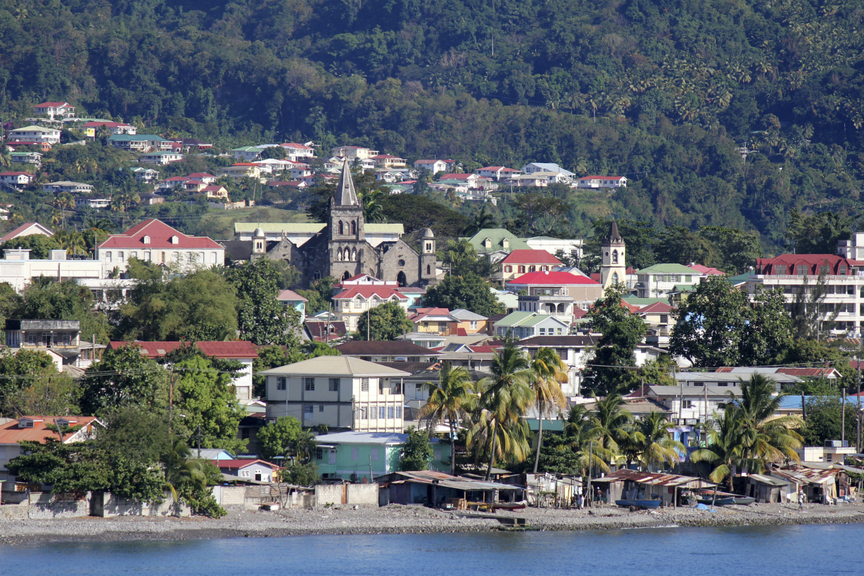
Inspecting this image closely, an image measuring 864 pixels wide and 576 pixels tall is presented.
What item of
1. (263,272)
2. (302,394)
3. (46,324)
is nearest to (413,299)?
(263,272)

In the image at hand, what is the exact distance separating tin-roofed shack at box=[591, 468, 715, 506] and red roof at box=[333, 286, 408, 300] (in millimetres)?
57759

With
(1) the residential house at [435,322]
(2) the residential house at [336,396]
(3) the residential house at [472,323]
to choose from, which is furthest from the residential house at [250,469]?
(3) the residential house at [472,323]

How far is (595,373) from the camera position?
75438 millimetres

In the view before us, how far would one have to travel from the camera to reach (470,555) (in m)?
48.3

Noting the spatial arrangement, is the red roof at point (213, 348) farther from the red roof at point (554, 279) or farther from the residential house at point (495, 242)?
the residential house at point (495, 242)

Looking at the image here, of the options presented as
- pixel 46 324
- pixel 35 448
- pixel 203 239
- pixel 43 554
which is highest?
pixel 203 239

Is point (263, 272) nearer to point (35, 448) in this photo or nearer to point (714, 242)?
point (35, 448)

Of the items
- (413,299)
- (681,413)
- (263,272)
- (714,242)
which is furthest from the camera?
(714,242)

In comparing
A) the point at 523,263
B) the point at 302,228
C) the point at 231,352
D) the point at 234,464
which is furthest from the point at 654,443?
the point at 302,228

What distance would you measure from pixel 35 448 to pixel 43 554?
367cm

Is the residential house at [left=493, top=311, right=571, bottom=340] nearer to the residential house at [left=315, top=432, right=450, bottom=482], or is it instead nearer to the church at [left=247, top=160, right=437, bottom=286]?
the church at [left=247, top=160, right=437, bottom=286]

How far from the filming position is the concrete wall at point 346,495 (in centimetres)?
5190

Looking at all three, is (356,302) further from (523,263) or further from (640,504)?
(640,504)

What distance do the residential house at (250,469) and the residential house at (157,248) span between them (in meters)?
60.9
